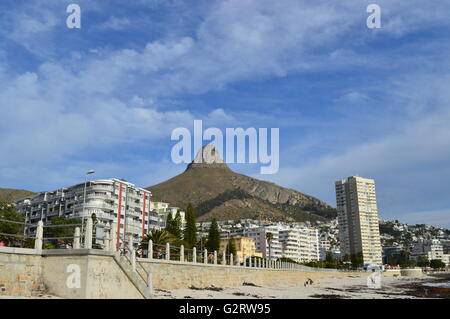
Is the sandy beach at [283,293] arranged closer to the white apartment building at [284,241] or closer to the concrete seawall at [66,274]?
the concrete seawall at [66,274]

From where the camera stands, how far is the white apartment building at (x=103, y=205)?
302 ft

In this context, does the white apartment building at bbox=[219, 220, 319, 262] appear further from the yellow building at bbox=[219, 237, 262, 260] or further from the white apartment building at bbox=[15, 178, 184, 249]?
the white apartment building at bbox=[15, 178, 184, 249]

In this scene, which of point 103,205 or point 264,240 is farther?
point 264,240

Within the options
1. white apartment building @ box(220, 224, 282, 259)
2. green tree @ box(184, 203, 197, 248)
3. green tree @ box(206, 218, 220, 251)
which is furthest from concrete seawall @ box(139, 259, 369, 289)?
white apartment building @ box(220, 224, 282, 259)

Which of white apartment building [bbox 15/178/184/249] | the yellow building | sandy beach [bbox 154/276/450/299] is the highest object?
white apartment building [bbox 15/178/184/249]

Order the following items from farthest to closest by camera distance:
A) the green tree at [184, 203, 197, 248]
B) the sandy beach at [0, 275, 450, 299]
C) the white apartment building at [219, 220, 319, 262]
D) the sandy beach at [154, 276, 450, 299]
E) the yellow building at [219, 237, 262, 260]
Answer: the white apartment building at [219, 220, 319, 262] → the yellow building at [219, 237, 262, 260] → the green tree at [184, 203, 197, 248] → the sandy beach at [154, 276, 450, 299] → the sandy beach at [0, 275, 450, 299]

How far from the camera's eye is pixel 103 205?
91750 millimetres

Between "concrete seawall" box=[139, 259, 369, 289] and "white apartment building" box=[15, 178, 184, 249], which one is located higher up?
"white apartment building" box=[15, 178, 184, 249]

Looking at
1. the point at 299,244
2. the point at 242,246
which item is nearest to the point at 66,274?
the point at 242,246

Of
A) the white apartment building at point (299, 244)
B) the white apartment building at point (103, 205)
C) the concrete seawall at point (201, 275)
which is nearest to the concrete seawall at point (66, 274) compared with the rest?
the concrete seawall at point (201, 275)

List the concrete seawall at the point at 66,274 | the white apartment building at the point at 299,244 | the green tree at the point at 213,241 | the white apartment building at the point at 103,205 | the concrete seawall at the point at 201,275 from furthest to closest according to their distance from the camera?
the white apartment building at the point at 299,244 < the white apartment building at the point at 103,205 < the green tree at the point at 213,241 < the concrete seawall at the point at 201,275 < the concrete seawall at the point at 66,274

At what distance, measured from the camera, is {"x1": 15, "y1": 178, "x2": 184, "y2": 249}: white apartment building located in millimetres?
92000

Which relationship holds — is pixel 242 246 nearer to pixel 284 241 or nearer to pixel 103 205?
pixel 284 241
